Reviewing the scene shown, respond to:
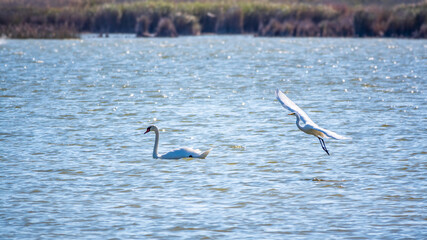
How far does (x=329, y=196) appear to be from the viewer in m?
11.7

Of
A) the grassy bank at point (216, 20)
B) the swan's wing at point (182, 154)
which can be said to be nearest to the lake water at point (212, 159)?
the swan's wing at point (182, 154)

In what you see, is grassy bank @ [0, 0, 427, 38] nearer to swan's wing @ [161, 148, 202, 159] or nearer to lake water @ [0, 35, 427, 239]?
lake water @ [0, 35, 427, 239]

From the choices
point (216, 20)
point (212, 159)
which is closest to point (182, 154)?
point (212, 159)

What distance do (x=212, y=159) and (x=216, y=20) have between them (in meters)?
54.6

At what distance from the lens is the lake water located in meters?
10.3

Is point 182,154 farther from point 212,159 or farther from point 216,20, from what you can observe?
point 216,20

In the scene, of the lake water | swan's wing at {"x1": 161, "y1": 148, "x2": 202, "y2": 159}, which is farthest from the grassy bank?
swan's wing at {"x1": 161, "y1": 148, "x2": 202, "y2": 159}

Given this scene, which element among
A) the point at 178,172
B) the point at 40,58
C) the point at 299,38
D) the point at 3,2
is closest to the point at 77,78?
the point at 40,58

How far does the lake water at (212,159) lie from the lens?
10281 mm

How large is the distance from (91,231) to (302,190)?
11.6 feet

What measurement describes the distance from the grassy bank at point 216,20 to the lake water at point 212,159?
2401 cm

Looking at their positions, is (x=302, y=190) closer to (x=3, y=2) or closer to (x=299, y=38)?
→ (x=299, y=38)

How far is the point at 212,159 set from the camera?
14.8m

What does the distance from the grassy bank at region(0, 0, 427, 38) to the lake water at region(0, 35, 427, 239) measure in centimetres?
2401
